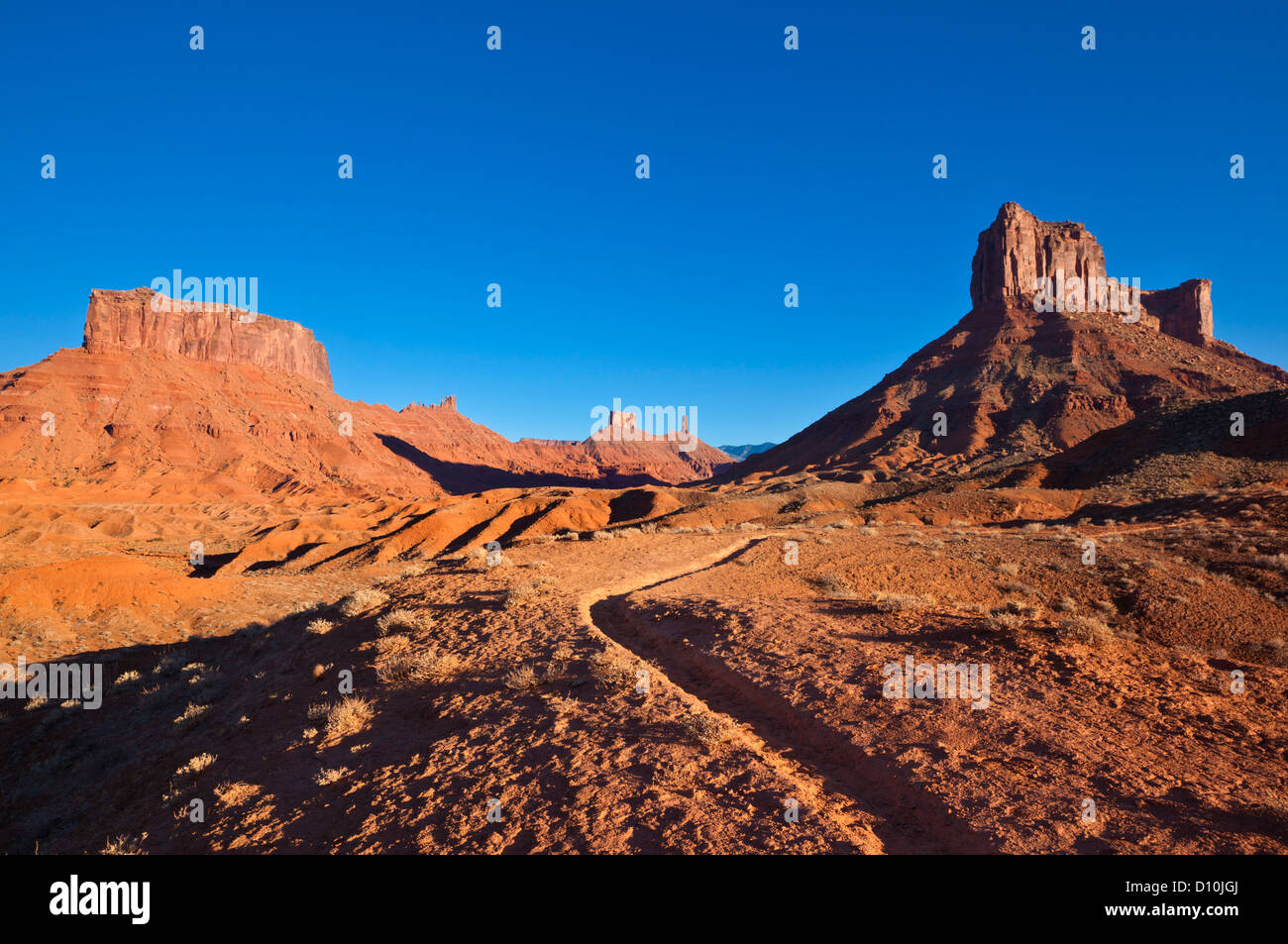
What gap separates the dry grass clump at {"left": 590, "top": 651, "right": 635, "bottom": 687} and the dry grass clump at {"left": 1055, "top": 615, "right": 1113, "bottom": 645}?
6.26 m

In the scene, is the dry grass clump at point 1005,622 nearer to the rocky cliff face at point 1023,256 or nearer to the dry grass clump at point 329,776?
the dry grass clump at point 329,776

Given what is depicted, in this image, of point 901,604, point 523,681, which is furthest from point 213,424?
point 901,604

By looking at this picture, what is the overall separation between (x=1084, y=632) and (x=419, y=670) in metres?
9.62

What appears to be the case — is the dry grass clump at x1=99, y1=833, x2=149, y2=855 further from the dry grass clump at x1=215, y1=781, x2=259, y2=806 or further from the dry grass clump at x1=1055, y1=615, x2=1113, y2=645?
the dry grass clump at x1=1055, y1=615, x2=1113, y2=645

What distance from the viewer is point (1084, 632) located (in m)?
8.43

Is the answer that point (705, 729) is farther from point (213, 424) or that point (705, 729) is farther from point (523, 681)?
point (213, 424)

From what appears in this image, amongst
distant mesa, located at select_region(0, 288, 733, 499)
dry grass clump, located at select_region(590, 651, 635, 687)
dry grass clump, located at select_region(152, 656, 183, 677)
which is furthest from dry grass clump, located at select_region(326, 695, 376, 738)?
distant mesa, located at select_region(0, 288, 733, 499)

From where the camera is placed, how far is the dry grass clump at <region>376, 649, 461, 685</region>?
8812 millimetres

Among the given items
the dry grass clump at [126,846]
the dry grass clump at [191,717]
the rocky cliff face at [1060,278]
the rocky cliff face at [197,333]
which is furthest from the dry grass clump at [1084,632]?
the rocky cliff face at [197,333]

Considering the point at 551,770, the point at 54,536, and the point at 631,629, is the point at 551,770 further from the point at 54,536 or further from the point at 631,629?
the point at 54,536

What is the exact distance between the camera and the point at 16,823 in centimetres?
873

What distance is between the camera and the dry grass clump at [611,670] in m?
7.78
